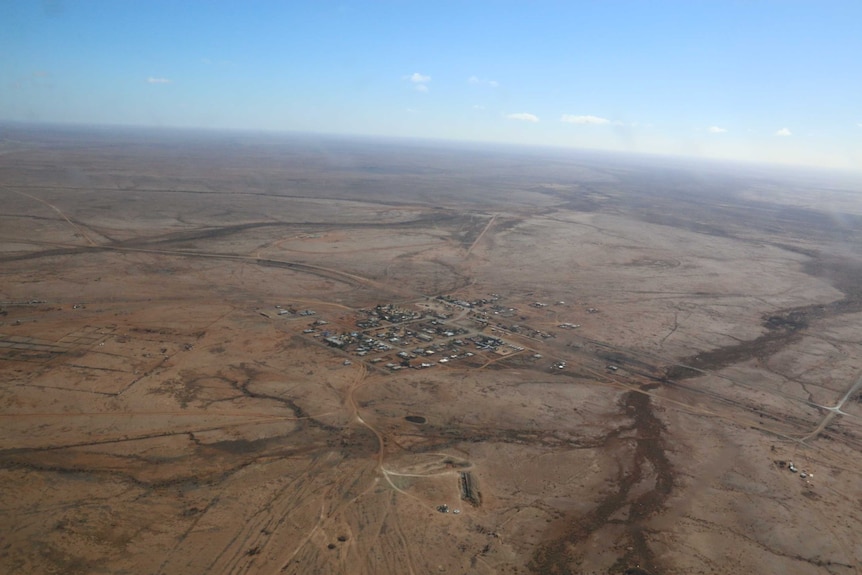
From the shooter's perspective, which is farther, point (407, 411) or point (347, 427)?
point (407, 411)

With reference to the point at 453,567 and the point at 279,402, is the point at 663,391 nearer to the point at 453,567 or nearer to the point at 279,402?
the point at 453,567

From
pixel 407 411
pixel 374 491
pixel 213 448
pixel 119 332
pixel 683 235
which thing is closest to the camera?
pixel 374 491

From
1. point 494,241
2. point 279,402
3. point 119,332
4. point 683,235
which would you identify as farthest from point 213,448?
point 683,235

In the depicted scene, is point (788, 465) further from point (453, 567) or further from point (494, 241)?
point (494, 241)

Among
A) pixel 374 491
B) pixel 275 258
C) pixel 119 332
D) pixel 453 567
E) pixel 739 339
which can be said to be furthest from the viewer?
pixel 275 258

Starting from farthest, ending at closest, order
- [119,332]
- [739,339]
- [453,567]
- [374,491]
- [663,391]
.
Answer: [739,339]
[119,332]
[663,391]
[374,491]
[453,567]

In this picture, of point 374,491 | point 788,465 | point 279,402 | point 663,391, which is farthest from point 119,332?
point 788,465
